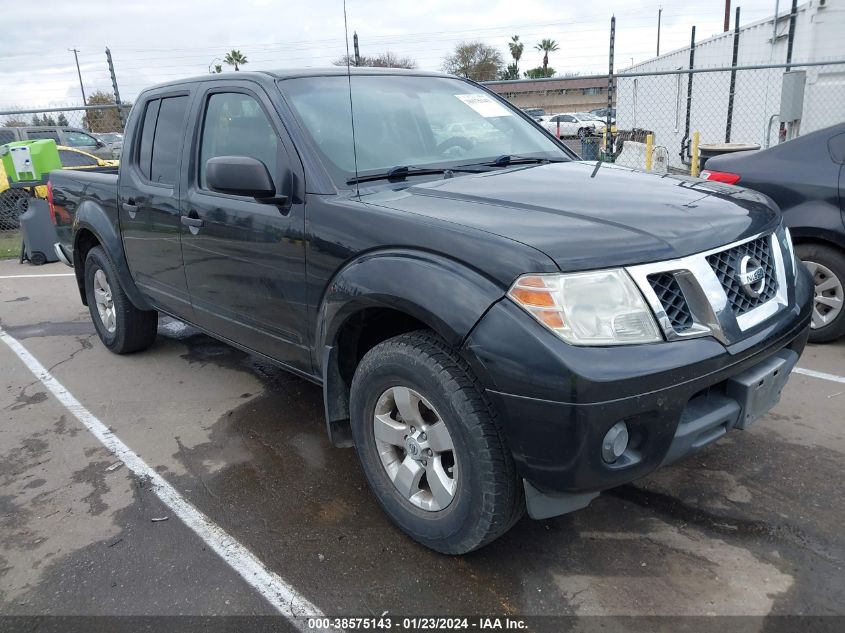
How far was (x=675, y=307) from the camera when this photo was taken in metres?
2.30

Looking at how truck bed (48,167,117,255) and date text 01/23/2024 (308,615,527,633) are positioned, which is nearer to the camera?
date text 01/23/2024 (308,615,527,633)

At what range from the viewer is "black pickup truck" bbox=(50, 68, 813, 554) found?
86.2 inches

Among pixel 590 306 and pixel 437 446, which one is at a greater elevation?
pixel 590 306

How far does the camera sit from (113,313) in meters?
5.24

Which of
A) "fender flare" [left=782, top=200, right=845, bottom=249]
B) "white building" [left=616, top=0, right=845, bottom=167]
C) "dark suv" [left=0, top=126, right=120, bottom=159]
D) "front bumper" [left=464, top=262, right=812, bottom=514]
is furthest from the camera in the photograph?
"dark suv" [left=0, top=126, right=120, bottom=159]

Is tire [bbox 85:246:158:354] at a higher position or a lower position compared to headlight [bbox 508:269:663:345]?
lower

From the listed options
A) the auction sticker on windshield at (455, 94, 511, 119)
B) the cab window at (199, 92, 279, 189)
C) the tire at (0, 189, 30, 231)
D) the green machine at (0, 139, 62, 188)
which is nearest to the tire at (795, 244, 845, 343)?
the auction sticker on windshield at (455, 94, 511, 119)

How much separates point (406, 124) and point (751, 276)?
1815mm

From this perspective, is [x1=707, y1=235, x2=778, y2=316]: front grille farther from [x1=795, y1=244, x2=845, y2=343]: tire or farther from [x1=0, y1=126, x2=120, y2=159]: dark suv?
[x1=0, y1=126, x2=120, y2=159]: dark suv

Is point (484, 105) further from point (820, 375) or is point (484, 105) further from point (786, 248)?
point (820, 375)

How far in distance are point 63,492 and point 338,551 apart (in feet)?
5.16

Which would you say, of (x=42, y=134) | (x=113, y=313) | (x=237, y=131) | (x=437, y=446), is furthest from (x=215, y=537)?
(x=42, y=134)

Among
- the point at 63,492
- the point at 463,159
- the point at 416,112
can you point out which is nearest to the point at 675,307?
the point at 463,159

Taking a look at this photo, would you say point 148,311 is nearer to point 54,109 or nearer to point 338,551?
point 338,551
